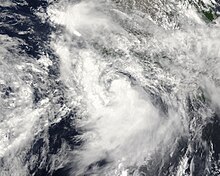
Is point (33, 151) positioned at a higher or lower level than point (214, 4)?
lower

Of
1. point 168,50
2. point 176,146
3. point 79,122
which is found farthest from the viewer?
point 168,50

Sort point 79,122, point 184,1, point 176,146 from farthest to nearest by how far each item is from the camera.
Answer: point 184,1 < point 176,146 < point 79,122

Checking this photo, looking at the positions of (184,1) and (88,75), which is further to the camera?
(184,1)

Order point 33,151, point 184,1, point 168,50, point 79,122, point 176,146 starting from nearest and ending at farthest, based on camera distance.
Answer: point 33,151 < point 79,122 < point 176,146 < point 168,50 < point 184,1

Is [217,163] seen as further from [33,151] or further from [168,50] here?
[33,151]

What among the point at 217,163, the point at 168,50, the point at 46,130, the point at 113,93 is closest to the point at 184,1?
the point at 168,50

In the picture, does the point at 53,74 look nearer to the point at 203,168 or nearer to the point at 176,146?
the point at 176,146

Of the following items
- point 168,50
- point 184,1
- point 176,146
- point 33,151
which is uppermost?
point 184,1

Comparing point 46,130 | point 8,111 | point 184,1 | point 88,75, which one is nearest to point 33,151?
point 46,130

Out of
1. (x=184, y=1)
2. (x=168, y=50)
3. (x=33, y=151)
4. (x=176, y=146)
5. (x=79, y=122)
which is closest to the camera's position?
(x=33, y=151)
